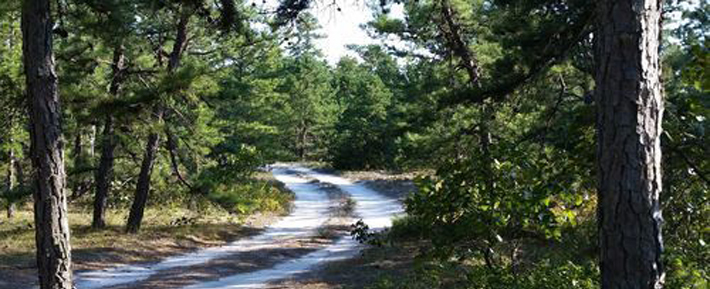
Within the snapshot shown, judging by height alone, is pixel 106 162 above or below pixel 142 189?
above

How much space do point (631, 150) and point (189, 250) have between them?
621 inches

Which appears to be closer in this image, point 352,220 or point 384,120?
point 352,220

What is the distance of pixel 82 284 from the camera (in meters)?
12.2

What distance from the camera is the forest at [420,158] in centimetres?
355

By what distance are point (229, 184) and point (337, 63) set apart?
299 ft

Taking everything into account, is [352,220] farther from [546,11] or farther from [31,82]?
[31,82]

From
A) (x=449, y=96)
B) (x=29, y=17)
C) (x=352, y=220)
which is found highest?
(x=29, y=17)

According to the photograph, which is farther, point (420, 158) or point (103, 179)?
point (420, 158)

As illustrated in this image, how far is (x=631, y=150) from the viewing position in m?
3.44

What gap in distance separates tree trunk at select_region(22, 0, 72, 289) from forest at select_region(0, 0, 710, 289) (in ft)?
0.07

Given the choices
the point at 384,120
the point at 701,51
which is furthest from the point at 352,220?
the point at 384,120

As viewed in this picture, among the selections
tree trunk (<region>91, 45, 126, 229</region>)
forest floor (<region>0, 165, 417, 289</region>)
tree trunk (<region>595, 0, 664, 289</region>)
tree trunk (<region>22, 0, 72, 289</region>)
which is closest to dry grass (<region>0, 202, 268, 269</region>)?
forest floor (<region>0, 165, 417, 289</region>)

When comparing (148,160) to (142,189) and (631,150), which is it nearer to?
(142,189)

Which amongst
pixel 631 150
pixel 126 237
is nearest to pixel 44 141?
pixel 631 150
